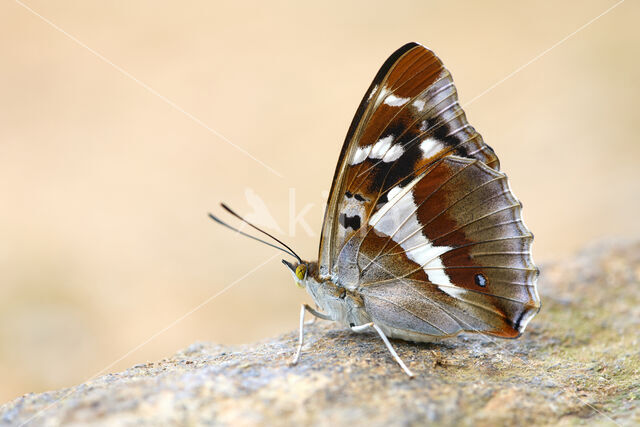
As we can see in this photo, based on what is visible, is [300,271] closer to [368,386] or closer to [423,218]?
[423,218]

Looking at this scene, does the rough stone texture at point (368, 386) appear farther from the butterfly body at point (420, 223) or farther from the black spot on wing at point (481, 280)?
the black spot on wing at point (481, 280)

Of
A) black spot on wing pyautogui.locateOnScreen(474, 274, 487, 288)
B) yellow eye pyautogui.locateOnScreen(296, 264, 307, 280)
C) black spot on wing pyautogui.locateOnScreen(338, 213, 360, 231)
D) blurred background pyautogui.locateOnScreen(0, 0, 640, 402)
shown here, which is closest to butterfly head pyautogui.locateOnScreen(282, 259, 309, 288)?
yellow eye pyautogui.locateOnScreen(296, 264, 307, 280)

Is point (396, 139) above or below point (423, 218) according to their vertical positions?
above

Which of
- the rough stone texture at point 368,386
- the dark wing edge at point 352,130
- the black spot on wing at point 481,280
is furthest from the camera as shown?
the black spot on wing at point 481,280

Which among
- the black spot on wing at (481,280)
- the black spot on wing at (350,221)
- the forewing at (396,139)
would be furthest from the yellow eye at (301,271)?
the black spot on wing at (481,280)

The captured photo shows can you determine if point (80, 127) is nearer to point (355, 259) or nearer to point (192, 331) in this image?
point (192, 331)

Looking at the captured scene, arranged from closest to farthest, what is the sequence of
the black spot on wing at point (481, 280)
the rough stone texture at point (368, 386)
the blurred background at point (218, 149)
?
the rough stone texture at point (368, 386) → the black spot on wing at point (481, 280) → the blurred background at point (218, 149)

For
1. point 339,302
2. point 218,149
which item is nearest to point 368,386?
point 339,302
